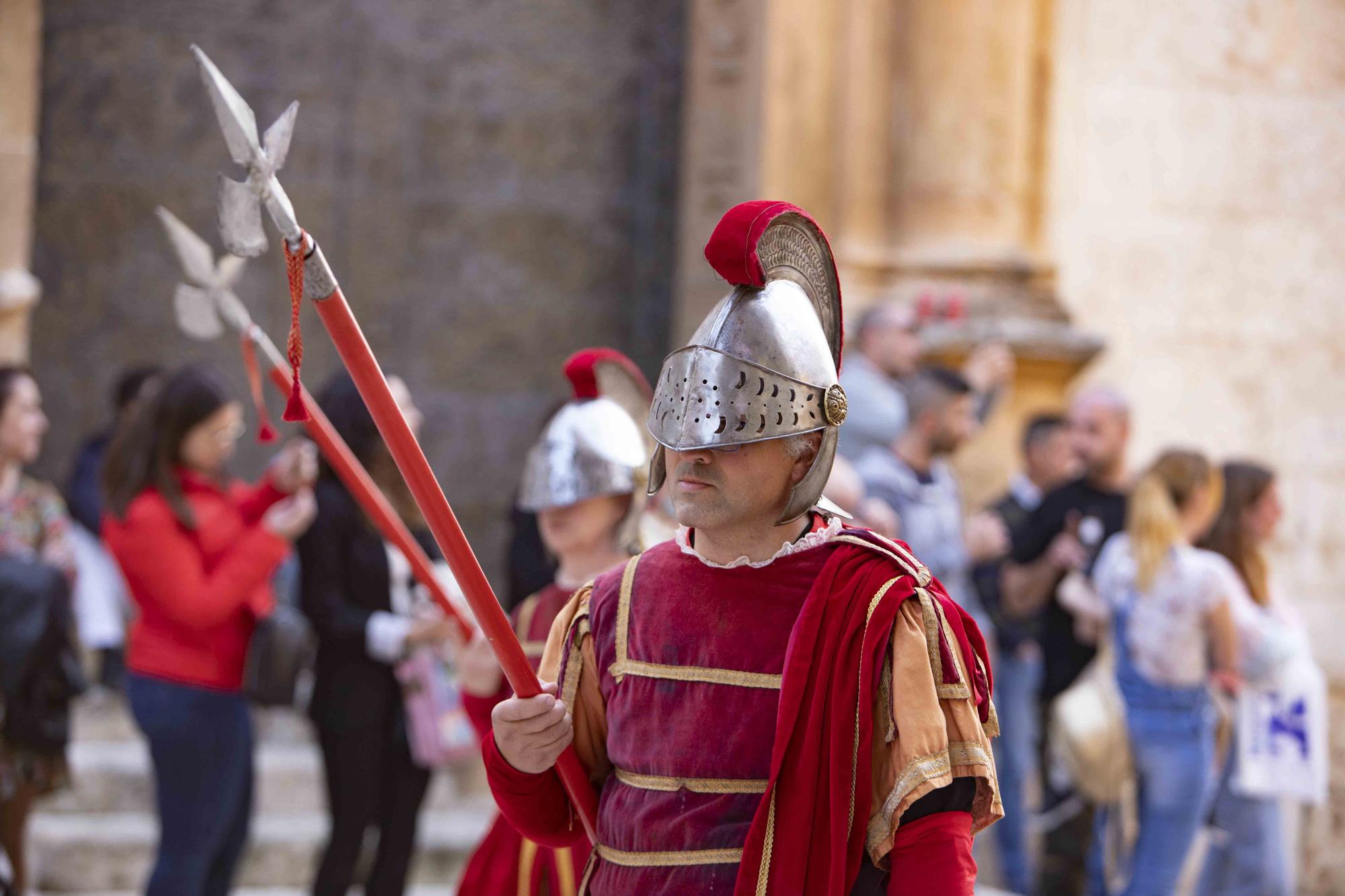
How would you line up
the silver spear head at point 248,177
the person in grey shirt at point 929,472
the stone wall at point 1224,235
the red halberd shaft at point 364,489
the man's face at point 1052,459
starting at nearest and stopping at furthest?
1. the silver spear head at point 248,177
2. the red halberd shaft at point 364,489
3. the person in grey shirt at point 929,472
4. the man's face at point 1052,459
5. the stone wall at point 1224,235

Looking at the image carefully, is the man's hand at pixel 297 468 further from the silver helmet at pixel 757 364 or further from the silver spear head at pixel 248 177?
the silver spear head at pixel 248 177

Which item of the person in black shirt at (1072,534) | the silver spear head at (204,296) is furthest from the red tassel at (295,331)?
the person in black shirt at (1072,534)

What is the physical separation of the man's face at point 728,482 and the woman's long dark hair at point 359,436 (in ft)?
8.22

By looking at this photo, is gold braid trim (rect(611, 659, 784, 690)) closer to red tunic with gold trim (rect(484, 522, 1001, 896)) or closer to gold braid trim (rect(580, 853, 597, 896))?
red tunic with gold trim (rect(484, 522, 1001, 896))

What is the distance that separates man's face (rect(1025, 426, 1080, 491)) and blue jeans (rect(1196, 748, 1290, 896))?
1.40m

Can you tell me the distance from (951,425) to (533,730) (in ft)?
11.7

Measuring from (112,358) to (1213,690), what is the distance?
4708 mm

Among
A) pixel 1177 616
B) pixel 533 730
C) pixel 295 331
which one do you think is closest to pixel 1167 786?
pixel 1177 616

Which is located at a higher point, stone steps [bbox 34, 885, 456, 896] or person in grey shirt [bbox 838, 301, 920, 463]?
person in grey shirt [bbox 838, 301, 920, 463]

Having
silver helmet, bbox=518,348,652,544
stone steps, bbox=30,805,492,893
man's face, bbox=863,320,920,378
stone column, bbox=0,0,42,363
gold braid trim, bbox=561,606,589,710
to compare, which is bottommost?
stone steps, bbox=30,805,492,893

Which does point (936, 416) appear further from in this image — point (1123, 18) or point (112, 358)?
point (112, 358)

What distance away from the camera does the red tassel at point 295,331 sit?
6.88ft

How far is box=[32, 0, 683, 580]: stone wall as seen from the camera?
7445mm

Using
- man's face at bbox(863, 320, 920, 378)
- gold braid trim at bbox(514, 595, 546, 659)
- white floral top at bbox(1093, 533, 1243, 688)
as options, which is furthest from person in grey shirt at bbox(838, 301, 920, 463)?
gold braid trim at bbox(514, 595, 546, 659)
